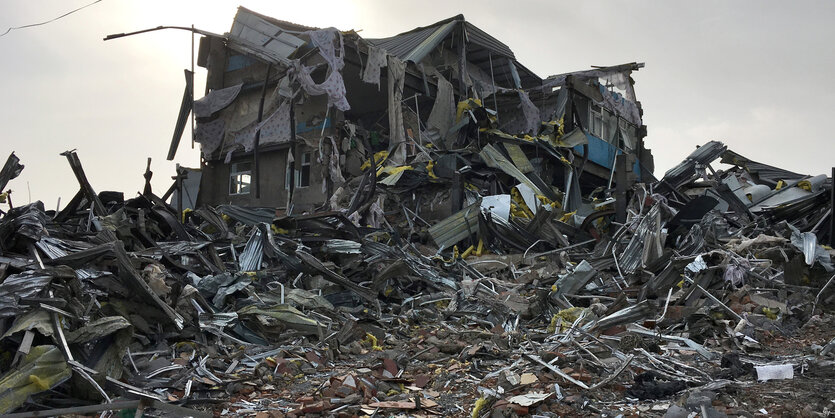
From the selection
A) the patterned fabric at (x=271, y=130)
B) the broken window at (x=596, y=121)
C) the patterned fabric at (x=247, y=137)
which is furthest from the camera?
the broken window at (x=596, y=121)

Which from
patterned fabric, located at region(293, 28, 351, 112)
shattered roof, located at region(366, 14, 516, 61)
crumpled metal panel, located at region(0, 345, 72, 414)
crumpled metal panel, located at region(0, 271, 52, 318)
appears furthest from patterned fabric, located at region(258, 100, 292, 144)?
crumpled metal panel, located at region(0, 345, 72, 414)

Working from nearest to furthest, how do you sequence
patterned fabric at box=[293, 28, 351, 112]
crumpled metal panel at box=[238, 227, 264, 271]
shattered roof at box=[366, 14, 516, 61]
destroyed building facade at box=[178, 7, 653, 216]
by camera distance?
crumpled metal panel at box=[238, 227, 264, 271]
patterned fabric at box=[293, 28, 351, 112]
destroyed building facade at box=[178, 7, 653, 216]
shattered roof at box=[366, 14, 516, 61]

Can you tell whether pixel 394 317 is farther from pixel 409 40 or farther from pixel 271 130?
pixel 409 40

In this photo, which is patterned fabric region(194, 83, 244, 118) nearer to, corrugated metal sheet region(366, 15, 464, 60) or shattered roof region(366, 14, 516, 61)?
corrugated metal sheet region(366, 15, 464, 60)

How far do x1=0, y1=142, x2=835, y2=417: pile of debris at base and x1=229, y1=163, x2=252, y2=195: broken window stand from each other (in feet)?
26.3

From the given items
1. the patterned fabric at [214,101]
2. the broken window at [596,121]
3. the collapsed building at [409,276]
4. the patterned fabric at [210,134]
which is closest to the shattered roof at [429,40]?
the collapsed building at [409,276]

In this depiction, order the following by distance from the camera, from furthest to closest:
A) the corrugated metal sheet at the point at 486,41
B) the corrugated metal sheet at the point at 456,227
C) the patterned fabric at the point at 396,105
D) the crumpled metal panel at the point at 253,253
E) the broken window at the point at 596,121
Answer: the broken window at the point at 596,121, the corrugated metal sheet at the point at 486,41, the patterned fabric at the point at 396,105, the corrugated metal sheet at the point at 456,227, the crumpled metal panel at the point at 253,253

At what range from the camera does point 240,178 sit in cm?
2061

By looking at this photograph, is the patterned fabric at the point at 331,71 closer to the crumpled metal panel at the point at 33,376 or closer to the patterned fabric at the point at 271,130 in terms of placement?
the patterned fabric at the point at 271,130

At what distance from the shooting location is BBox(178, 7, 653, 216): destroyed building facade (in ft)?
56.1

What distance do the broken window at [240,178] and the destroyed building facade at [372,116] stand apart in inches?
1.5

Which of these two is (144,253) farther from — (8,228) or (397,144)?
(397,144)

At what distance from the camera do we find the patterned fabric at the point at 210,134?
1998cm

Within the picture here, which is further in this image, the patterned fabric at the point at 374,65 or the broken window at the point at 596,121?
the broken window at the point at 596,121
